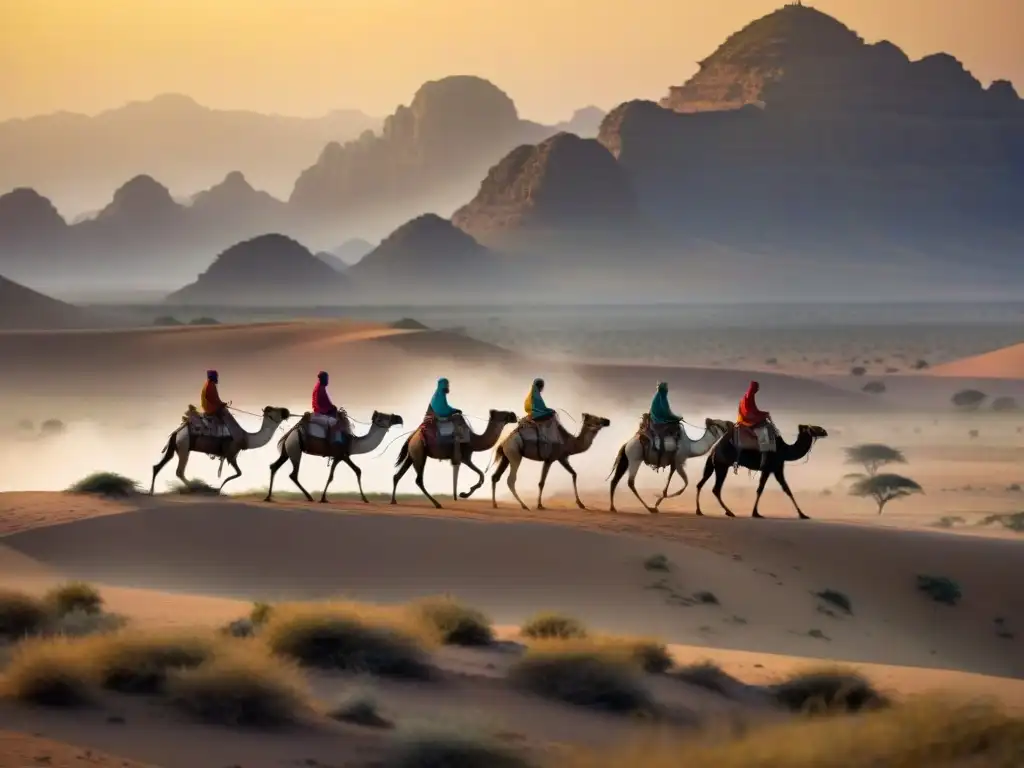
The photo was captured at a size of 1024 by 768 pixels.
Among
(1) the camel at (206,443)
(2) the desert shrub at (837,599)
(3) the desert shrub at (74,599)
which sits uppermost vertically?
(1) the camel at (206,443)

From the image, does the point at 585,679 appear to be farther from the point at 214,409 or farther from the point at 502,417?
the point at 214,409

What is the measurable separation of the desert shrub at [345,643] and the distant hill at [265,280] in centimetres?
16216

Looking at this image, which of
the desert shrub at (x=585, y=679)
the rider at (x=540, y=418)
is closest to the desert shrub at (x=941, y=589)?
the rider at (x=540, y=418)

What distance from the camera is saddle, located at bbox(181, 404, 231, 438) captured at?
84.0 feet

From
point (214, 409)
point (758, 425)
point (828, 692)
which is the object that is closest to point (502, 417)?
point (758, 425)

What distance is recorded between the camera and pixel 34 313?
103 metres

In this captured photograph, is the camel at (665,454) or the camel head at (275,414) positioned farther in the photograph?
the camel head at (275,414)

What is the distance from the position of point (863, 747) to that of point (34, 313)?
98.9 meters

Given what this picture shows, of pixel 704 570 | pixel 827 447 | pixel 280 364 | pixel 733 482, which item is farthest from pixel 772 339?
pixel 704 570

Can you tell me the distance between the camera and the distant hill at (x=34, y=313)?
3927 inches

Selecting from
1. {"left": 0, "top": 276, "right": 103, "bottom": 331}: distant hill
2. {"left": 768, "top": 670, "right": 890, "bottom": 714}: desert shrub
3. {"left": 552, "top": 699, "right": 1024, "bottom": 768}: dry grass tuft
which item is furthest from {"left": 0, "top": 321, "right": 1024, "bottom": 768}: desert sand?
{"left": 0, "top": 276, "right": 103, "bottom": 331}: distant hill

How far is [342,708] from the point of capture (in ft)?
40.4

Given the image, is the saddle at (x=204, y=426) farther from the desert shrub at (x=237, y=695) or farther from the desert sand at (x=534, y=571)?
the desert shrub at (x=237, y=695)

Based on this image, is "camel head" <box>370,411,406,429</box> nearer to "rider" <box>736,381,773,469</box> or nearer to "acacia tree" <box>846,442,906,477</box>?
"rider" <box>736,381,773,469</box>
